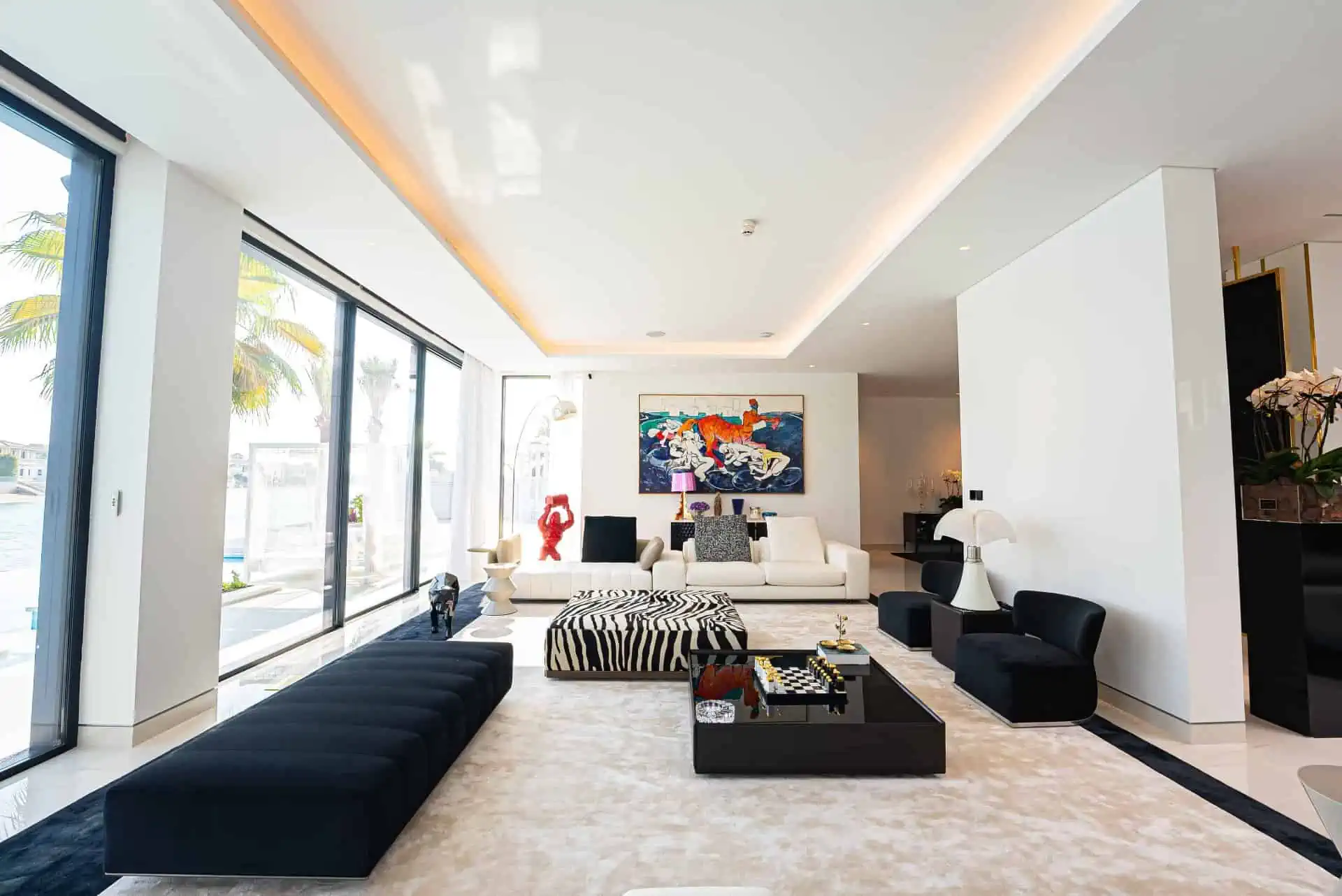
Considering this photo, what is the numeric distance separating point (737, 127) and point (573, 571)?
4735 millimetres

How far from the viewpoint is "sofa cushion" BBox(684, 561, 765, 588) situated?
6766mm

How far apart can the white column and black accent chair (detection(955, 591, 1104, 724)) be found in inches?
171

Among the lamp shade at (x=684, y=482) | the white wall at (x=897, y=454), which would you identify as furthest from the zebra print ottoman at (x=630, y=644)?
the white wall at (x=897, y=454)

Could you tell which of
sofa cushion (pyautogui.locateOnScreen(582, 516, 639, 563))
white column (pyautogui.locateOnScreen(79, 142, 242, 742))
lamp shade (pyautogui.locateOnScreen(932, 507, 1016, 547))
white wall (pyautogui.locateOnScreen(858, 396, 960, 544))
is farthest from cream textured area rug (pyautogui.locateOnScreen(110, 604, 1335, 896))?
white wall (pyautogui.locateOnScreen(858, 396, 960, 544))

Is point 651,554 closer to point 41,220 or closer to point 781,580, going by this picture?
point 781,580

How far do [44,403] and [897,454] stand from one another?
1108cm

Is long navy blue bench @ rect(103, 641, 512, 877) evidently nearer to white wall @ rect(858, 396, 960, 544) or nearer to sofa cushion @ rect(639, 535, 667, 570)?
sofa cushion @ rect(639, 535, 667, 570)

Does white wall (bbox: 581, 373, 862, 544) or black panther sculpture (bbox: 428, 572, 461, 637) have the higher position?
white wall (bbox: 581, 373, 862, 544)

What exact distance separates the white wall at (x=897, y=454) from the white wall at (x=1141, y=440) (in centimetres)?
710

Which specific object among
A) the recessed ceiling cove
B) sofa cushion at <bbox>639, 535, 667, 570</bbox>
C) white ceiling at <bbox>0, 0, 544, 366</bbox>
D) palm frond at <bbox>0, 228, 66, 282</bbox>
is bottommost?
sofa cushion at <bbox>639, 535, 667, 570</bbox>

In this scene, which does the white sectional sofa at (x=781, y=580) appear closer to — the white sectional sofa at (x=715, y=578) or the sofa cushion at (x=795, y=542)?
the white sectional sofa at (x=715, y=578)

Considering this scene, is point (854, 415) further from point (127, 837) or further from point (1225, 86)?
point (127, 837)

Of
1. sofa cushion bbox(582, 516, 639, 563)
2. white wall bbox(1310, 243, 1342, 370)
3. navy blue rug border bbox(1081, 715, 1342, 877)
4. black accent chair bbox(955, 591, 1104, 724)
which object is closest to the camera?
navy blue rug border bbox(1081, 715, 1342, 877)

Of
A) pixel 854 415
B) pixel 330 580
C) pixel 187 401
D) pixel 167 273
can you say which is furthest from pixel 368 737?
pixel 854 415
